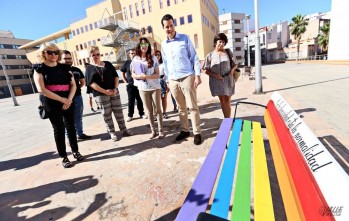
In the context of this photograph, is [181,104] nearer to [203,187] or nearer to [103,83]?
[103,83]

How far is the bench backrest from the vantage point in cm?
101

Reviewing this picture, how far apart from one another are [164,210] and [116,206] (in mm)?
599

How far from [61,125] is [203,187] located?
279 cm

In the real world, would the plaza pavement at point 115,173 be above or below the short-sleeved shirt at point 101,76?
below

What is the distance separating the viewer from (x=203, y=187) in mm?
1589

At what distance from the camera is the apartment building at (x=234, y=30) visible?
56.2 m

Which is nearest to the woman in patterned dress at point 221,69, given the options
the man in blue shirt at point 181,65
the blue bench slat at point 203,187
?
the man in blue shirt at point 181,65

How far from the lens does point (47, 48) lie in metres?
3.02

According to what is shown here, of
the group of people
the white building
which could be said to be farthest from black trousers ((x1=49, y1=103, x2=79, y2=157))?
the white building

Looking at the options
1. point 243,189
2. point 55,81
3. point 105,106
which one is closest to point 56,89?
point 55,81

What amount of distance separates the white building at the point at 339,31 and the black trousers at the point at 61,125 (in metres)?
32.4

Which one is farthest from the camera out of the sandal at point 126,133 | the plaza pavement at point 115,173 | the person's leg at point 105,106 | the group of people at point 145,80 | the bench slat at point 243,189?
the sandal at point 126,133

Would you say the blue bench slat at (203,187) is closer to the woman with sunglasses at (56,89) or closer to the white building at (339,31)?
the woman with sunglasses at (56,89)

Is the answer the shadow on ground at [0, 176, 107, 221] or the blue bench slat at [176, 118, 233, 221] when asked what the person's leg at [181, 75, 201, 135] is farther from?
the shadow on ground at [0, 176, 107, 221]
